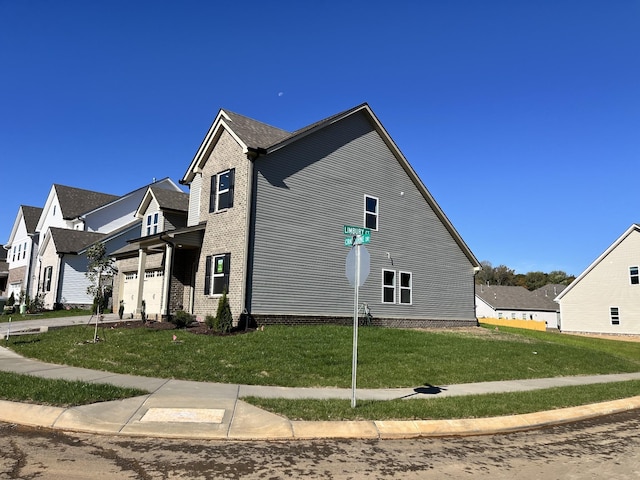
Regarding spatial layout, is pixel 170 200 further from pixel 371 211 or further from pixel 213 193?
pixel 371 211

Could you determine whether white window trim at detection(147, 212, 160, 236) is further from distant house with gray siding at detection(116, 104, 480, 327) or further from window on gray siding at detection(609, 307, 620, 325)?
window on gray siding at detection(609, 307, 620, 325)

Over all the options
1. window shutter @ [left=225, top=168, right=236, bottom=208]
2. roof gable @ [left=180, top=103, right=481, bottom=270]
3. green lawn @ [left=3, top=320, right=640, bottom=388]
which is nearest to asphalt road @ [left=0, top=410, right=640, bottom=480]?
green lawn @ [left=3, top=320, right=640, bottom=388]

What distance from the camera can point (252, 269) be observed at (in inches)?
671

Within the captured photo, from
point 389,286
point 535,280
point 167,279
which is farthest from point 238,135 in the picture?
point 535,280

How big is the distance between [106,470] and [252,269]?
1206 centimetres

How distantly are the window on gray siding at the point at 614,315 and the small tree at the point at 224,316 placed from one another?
124 feet

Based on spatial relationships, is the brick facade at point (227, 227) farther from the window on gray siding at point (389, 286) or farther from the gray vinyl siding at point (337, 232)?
the window on gray siding at point (389, 286)

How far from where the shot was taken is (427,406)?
8.37 meters

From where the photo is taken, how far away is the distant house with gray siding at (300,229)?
17.5 metres

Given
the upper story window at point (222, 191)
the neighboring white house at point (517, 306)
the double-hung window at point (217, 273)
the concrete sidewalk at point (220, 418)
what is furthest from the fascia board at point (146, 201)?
the neighboring white house at point (517, 306)

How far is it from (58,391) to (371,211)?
1569 centimetres

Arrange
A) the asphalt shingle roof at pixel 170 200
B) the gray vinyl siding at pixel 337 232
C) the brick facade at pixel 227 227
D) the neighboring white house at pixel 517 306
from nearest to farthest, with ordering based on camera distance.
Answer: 1. the brick facade at pixel 227 227
2. the gray vinyl siding at pixel 337 232
3. the asphalt shingle roof at pixel 170 200
4. the neighboring white house at pixel 517 306

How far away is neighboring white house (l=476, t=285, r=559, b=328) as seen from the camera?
210ft

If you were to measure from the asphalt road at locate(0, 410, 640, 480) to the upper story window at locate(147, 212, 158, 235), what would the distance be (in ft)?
58.1
